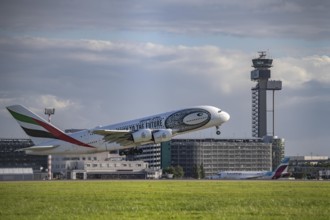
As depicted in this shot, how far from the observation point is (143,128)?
5349 inches

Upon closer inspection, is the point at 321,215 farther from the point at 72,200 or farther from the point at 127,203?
the point at 72,200

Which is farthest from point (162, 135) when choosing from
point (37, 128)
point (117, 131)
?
point (37, 128)

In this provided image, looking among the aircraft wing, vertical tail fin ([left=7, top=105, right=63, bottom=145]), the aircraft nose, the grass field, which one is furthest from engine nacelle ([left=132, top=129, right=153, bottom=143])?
the grass field

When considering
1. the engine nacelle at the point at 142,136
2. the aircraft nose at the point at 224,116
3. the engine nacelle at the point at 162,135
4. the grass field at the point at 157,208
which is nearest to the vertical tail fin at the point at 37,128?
the engine nacelle at the point at 142,136

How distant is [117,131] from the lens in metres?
135

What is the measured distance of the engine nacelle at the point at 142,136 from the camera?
132750mm

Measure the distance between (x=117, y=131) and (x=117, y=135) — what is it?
1.55m

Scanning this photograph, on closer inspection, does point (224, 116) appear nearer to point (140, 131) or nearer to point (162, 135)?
point (162, 135)

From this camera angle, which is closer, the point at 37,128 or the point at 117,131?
the point at 117,131

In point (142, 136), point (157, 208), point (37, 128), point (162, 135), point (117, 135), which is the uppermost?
point (37, 128)

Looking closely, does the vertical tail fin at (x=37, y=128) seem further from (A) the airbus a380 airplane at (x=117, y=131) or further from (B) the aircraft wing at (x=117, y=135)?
(B) the aircraft wing at (x=117, y=135)

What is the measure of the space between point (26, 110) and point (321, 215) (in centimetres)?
9004

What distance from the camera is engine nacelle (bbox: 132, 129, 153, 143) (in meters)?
133

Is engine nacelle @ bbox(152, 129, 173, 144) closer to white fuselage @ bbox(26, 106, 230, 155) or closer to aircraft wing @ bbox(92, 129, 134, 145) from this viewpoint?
white fuselage @ bbox(26, 106, 230, 155)
